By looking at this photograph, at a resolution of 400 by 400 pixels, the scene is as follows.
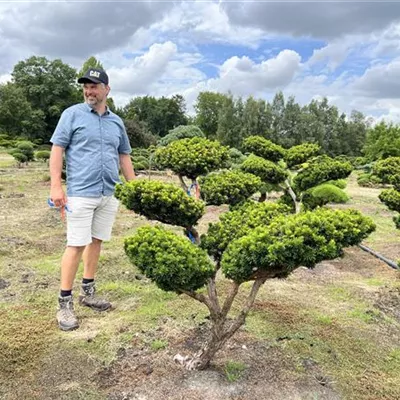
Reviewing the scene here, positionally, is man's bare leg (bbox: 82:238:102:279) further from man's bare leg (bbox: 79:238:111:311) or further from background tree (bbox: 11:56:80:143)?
background tree (bbox: 11:56:80:143)

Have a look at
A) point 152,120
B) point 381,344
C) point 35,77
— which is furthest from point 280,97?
point 381,344

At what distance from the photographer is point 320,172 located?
22.8 feet

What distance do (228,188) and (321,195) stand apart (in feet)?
13.1

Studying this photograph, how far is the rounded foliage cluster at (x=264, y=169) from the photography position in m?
6.86

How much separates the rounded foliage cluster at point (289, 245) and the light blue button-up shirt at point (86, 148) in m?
1.46

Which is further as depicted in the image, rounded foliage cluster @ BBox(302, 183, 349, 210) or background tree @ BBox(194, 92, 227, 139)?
background tree @ BBox(194, 92, 227, 139)

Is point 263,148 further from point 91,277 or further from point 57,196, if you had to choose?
point 57,196

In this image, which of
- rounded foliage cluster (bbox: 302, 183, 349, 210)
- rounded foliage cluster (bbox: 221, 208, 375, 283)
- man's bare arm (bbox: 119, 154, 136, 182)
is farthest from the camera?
rounded foliage cluster (bbox: 302, 183, 349, 210)

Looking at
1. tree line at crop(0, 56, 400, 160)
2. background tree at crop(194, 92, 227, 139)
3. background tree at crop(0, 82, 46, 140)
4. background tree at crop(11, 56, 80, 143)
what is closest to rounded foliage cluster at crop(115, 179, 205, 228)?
tree line at crop(0, 56, 400, 160)

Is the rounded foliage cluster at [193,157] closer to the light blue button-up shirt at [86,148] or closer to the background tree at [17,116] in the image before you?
the light blue button-up shirt at [86,148]

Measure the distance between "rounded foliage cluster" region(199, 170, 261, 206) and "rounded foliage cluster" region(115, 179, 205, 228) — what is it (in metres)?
0.43

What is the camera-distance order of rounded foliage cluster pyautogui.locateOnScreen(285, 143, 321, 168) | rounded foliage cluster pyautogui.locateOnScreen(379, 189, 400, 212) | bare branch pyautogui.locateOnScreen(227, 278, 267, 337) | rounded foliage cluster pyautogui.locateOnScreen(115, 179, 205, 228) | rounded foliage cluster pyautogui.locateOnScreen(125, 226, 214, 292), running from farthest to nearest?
rounded foliage cluster pyautogui.locateOnScreen(285, 143, 321, 168) < rounded foliage cluster pyautogui.locateOnScreen(379, 189, 400, 212) < rounded foliage cluster pyautogui.locateOnScreen(115, 179, 205, 228) < bare branch pyautogui.locateOnScreen(227, 278, 267, 337) < rounded foliage cluster pyautogui.locateOnScreen(125, 226, 214, 292)

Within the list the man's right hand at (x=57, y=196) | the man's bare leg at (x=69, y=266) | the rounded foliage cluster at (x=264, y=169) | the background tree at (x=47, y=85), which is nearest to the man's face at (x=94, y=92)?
the man's right hand at (x=57, y=196)

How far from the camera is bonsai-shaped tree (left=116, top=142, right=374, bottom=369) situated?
262cm
